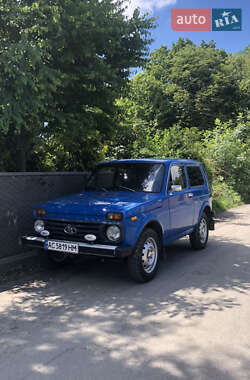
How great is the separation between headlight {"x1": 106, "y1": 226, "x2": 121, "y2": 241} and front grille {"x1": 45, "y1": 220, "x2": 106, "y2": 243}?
83 millimetres

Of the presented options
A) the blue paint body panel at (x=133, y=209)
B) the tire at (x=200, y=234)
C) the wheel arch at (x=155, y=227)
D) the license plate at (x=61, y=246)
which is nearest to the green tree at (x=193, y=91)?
the tire at (x=200, y=234)

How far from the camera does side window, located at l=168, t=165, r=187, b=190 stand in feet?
22.2

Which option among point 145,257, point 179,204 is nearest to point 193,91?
point 179,204

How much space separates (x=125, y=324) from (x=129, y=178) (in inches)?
123

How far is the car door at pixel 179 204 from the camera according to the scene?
6527 millimetres

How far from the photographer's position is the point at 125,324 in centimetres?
406

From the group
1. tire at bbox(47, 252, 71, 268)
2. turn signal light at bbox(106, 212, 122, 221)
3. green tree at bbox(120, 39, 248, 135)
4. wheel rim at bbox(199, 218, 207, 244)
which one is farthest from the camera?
green tree at bbox(120, 39, 248, 135)

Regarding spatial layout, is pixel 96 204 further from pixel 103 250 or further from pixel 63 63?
pixel 63 63

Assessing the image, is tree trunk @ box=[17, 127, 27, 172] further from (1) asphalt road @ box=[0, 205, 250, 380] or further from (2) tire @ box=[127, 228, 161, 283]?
(2) tire @ box=[127, 228, 161, 283]

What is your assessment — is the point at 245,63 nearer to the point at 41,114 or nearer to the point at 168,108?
the point at 168,108

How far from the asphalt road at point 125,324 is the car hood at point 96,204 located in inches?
45.3

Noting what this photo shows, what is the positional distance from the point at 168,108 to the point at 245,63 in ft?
60.8

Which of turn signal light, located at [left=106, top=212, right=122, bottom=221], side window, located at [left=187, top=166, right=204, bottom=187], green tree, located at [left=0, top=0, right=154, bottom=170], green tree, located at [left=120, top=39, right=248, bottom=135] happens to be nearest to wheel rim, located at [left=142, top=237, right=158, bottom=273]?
turn signal light, located at [left=106, top=212, right=122, bottom=221]

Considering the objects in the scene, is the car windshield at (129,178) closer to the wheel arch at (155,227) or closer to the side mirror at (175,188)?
the side mirror at (175,188)
